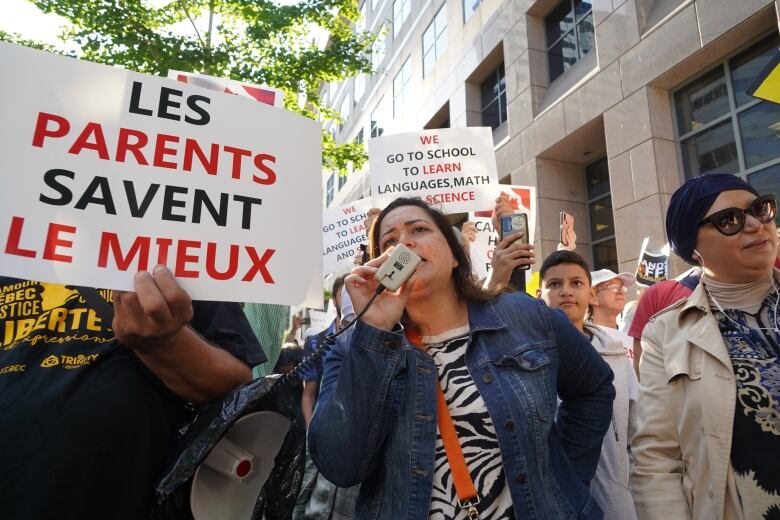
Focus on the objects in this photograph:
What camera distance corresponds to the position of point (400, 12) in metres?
20.4

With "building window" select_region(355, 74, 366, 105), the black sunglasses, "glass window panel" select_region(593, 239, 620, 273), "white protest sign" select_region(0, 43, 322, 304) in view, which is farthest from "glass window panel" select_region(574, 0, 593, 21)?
"building window" select_region(355, 74, 366, 105)

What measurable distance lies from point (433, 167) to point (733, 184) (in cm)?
316

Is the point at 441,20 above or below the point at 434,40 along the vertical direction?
above

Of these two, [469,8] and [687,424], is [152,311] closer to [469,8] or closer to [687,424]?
[687,424]

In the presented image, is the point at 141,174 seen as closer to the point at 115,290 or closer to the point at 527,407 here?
the point at 115,290

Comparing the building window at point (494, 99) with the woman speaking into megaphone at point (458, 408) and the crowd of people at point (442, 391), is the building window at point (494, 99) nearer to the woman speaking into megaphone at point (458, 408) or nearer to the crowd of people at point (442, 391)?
the crowd of people at point (442, 391)

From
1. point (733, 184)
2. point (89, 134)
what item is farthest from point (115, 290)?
point (733, 184)

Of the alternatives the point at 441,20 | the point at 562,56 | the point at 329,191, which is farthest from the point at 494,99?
the point at 329,191

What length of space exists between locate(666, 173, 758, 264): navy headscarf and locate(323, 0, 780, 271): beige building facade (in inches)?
224

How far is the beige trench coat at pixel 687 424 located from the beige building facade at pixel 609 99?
6.02m

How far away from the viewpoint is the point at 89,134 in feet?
5.06

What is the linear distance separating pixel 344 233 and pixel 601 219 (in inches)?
246

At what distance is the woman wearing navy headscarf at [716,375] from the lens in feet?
6.49

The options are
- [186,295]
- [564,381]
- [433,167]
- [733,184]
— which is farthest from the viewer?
[433,167]
